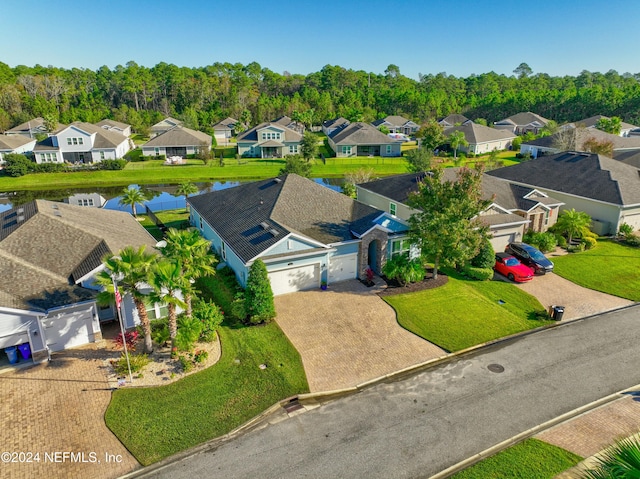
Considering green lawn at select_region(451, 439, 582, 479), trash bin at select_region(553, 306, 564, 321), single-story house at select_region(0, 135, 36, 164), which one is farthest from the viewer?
single-story house at select_region(0, 135, 36, 164)

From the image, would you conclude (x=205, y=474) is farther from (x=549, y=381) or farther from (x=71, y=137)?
(x=71, y=137)

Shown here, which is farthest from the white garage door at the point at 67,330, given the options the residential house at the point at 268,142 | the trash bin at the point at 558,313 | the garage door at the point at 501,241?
the residential house at the point at 268,142

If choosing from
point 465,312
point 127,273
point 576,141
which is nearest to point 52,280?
point 127,273

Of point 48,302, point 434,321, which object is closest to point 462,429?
point 434,321

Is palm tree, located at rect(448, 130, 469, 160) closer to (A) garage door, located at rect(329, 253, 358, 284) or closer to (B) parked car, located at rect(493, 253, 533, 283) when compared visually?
(B) parked car, located at rect(493, 253, 533, 283)

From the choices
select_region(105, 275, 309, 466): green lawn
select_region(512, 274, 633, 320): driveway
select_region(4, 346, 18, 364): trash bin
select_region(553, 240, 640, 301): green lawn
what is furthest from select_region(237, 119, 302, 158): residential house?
select_region(4, 346, 18, 364): trash bin

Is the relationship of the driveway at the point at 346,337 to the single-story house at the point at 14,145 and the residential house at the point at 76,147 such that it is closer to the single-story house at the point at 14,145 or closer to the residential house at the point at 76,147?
the residential house at the point at 76,147
